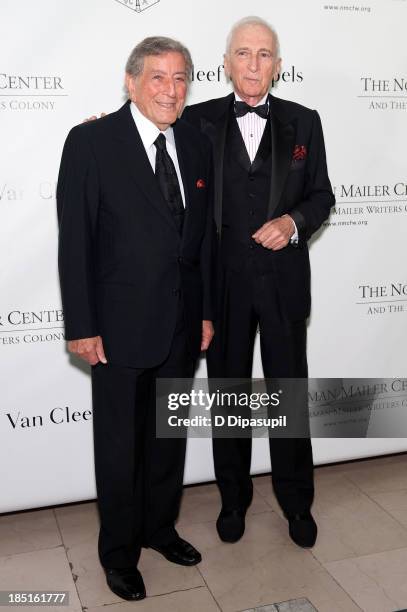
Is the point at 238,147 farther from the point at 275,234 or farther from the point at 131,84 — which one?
the point at 131,84

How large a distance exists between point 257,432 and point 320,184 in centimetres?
123

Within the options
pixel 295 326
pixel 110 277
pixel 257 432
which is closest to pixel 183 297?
pixel 110 277

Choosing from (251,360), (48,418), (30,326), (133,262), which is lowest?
(48,418)

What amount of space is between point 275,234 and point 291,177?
0.26 meters

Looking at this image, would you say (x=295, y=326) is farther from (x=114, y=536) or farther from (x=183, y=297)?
(x=114, y=536)

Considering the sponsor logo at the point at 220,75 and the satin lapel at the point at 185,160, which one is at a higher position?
the sponsor logo at the point at 220,75

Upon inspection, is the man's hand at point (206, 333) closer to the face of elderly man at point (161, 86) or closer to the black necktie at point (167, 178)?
the black necktie at point (167, 178)

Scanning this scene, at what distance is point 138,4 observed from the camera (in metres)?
2.91

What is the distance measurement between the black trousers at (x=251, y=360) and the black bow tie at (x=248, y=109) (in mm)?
542

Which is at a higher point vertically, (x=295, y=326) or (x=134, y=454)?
(x=295, y=326)

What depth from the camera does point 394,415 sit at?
3.64 m

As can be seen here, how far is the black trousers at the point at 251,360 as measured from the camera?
2678 millimetres

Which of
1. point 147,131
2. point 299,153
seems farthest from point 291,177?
point 147,131

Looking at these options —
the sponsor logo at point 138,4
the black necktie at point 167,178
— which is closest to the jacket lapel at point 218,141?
the black necktie at point 167,178
